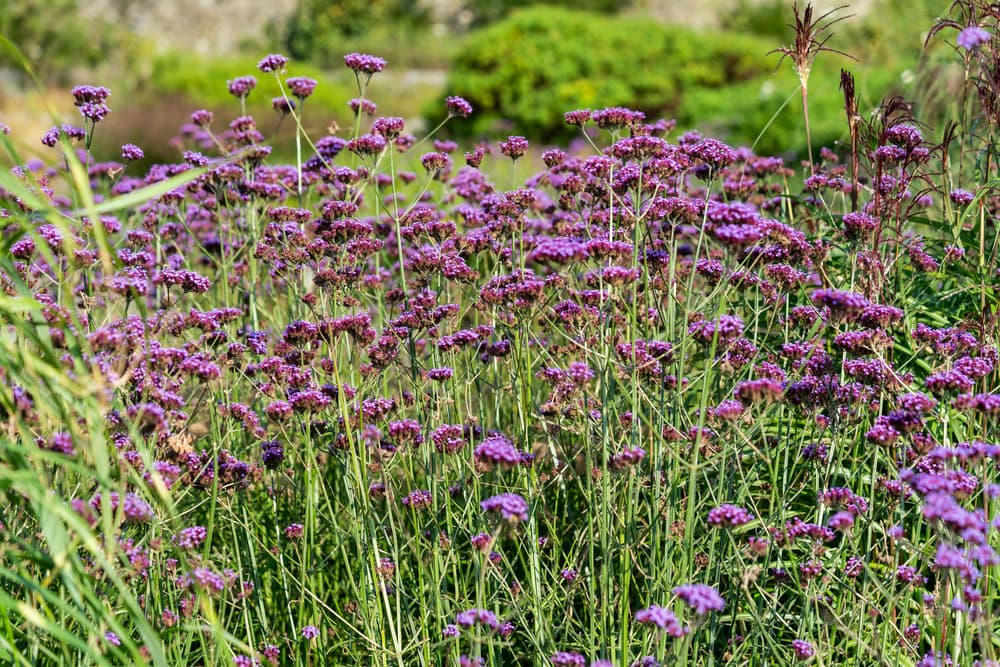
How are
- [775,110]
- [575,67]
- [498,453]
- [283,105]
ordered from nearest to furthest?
1. [498,453]
2. [283,105]
3. [775,110]
4. [575,67]

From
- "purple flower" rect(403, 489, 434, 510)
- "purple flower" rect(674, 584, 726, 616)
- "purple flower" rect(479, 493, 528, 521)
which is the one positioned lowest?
"purple flower" rect(403, 489, 434, 510)

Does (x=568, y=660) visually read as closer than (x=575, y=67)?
Yes

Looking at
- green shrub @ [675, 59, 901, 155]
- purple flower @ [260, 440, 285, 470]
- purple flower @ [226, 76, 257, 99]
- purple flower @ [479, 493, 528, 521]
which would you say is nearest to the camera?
purple flower @ [479, 493, 528, 521]

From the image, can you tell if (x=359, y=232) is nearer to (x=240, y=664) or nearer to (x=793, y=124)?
(x=240, y=664)

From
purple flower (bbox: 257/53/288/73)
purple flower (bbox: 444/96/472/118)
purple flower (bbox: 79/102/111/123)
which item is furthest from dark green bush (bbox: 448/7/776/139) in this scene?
purple flower (bbox: 79/102/111/123)

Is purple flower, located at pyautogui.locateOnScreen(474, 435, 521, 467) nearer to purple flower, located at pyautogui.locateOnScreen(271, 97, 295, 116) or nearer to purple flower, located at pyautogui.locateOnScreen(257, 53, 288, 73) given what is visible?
purple flower, located at pyautogui.locateOnScreen(271, 97, 295, 116)

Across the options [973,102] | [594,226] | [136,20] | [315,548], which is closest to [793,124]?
[973,102]

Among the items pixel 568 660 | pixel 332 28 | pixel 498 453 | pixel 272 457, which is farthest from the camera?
pixel 332 28

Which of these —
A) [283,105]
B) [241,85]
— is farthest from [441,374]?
[241,85]

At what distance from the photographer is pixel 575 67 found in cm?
1514

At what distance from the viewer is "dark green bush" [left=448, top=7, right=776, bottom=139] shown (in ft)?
48.8

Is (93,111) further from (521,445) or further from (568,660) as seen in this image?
(568,660)

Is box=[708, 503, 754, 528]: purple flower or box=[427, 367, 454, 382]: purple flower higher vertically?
box=[427, 367, 454, 382]: purple flower

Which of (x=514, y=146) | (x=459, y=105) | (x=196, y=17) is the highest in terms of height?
(x=459, y=105)
